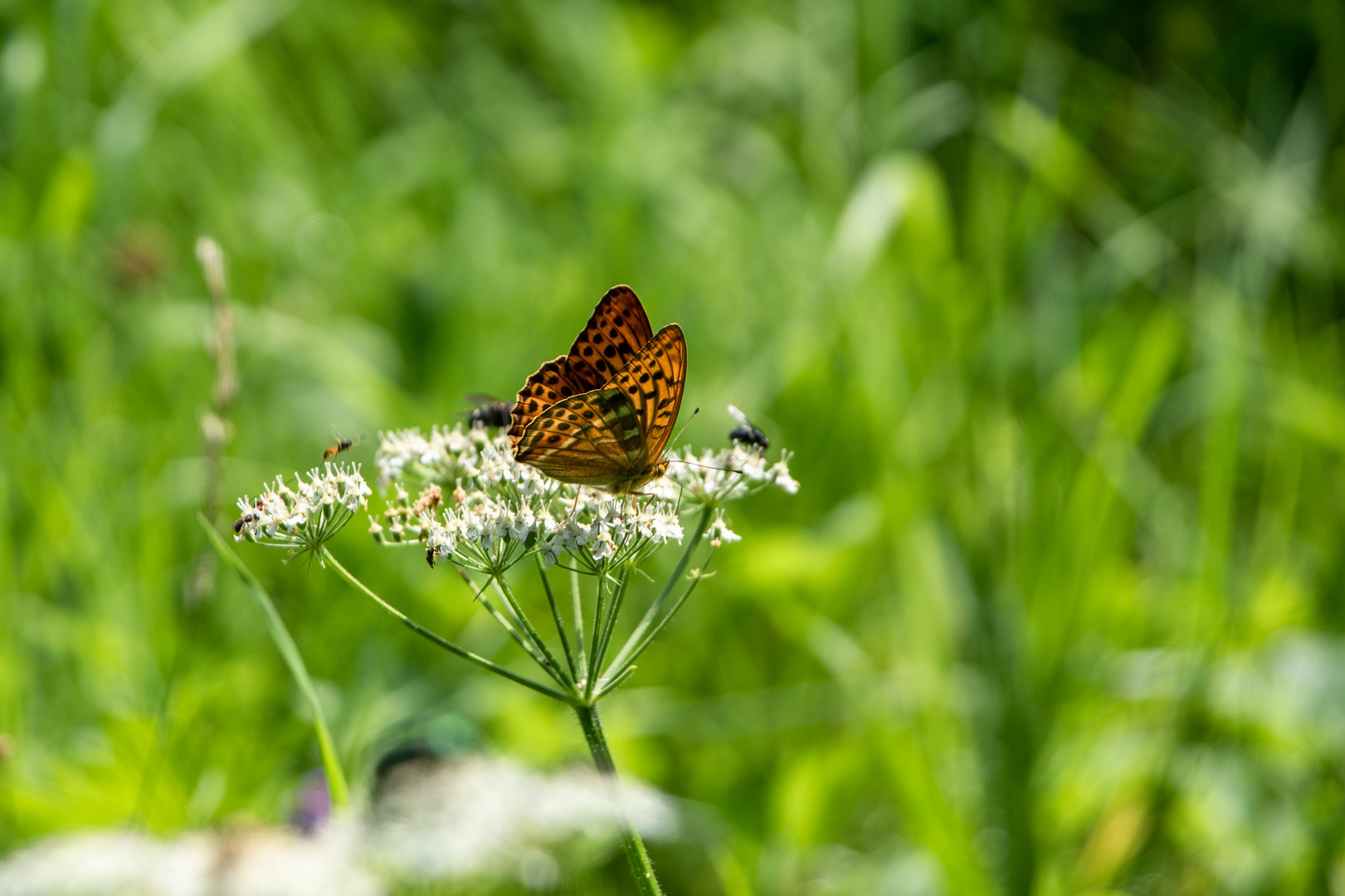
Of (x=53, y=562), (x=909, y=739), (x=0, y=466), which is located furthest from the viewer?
(x=53, y=562)

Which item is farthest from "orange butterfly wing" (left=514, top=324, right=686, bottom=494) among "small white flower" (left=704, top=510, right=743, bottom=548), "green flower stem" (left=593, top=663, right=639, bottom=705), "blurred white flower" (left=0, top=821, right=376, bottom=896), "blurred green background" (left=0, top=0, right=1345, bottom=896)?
"blurred green background" (left=0, top=0, right=1345, bottom=896)


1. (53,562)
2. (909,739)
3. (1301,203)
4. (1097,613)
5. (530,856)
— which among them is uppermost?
(1301,203)

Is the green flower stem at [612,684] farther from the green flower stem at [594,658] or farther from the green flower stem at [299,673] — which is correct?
the green flower stem at [299,673]

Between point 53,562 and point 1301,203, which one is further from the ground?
point 1301,203

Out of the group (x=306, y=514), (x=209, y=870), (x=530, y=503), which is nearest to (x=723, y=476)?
(x=530, y=503)

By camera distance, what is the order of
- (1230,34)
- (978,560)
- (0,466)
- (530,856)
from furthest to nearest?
(1230,34)
(0,466)
(978,560)
(530,856)

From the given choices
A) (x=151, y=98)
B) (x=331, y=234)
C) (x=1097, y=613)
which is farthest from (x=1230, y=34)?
(x=151, y=98)

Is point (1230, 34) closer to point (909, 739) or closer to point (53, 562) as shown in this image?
point (909, 739)
